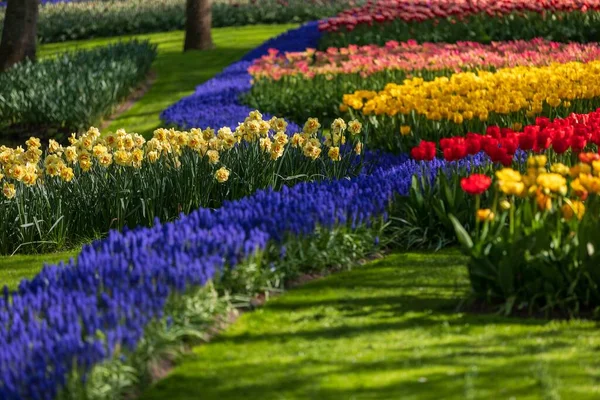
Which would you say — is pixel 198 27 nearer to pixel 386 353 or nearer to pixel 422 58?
pixel 422 58

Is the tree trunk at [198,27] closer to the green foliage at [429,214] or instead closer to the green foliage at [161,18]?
the green foliage at [161,18]

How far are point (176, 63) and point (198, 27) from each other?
58.5 inches

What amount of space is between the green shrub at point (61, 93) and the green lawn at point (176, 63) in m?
0.53

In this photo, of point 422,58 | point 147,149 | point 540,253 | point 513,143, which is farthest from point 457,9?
point 540,253

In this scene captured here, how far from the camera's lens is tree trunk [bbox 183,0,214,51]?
24.2 metres

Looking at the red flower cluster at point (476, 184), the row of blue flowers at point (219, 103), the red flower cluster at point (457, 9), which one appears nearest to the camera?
the red flower cluster at point (476, 184)

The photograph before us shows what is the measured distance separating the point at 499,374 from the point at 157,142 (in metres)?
4.77

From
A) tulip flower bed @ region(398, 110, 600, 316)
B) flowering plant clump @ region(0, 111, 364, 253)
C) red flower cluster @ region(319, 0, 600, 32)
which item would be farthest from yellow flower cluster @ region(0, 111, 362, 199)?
red flower cluster @ region(319, 0, 600, 32)

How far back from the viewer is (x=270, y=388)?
517 centimetres

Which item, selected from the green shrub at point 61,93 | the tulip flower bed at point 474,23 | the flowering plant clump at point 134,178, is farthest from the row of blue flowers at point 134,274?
→ the tulip flower bed at point 474,23

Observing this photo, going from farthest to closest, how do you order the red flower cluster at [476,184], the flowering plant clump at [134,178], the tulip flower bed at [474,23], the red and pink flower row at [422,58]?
the tulip flower bed at [474,23] → the red and pink flower row at [422,58] → the flowering plant clump at [134,178] → the red flower cluster at [476,184]

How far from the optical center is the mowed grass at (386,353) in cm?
511

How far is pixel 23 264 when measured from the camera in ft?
28.0

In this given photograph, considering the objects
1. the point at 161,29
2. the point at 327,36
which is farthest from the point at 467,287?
the point at 161,29
